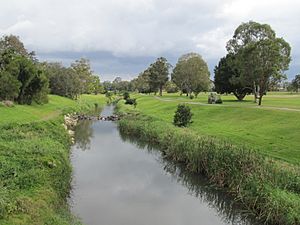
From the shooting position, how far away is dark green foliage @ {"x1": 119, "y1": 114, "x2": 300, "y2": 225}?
14414mm

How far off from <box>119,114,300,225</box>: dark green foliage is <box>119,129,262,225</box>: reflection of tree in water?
33 cm

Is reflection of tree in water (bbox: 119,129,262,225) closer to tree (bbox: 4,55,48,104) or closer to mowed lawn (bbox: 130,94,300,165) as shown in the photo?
mowed lawn (bbox: 130,94,300,165)

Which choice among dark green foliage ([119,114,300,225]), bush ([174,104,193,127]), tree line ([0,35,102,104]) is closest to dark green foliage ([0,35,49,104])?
tree line ([0,35,102,104])

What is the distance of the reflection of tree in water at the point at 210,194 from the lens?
16484 millimetres

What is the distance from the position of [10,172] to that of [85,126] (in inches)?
1425

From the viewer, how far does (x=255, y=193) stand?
52.5 feet

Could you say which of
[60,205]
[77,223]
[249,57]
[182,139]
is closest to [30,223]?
[77,223]

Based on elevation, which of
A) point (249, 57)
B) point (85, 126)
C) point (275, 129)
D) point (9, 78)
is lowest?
point (85, 126)

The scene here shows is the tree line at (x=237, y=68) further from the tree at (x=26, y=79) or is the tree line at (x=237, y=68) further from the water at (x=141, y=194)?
the water at (x=141, y=194)

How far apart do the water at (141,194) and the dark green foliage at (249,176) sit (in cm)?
75

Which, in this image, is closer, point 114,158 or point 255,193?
point 255,193

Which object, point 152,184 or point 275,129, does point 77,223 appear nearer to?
point 152,184

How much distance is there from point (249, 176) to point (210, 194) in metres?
3.57

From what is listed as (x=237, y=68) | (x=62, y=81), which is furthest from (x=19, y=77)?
(x=62, y=81)
